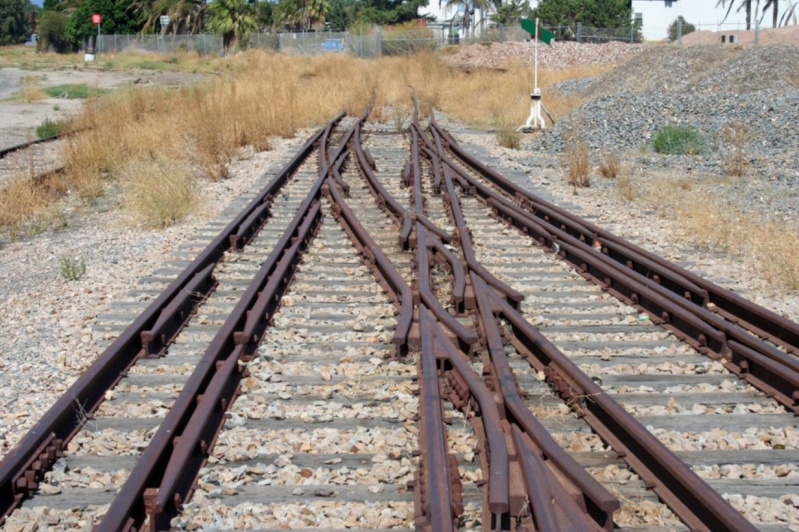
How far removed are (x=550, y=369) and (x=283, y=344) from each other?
199cm

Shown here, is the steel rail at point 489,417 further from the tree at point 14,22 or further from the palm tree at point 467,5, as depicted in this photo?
the tree at point 14,22

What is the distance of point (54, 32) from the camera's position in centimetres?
8819

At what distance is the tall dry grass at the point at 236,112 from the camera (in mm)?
15461

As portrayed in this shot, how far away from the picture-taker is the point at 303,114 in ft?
81.4

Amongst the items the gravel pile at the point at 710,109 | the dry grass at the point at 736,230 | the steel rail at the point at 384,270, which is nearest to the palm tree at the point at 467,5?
the gravel pile at the point at 710,109

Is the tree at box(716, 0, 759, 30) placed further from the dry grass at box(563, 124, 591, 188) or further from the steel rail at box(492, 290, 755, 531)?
the steel rail at box(492, 290, 755, 531)

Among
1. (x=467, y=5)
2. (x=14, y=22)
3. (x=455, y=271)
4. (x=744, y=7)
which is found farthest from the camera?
(x=14, y=22)

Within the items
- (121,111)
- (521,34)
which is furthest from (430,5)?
(121,111)

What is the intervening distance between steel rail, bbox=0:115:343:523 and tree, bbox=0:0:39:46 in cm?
13283

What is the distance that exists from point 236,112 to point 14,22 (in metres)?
122

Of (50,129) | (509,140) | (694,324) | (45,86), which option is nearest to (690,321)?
(694,324)

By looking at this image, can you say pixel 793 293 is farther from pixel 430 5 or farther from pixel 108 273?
pixel 430 5

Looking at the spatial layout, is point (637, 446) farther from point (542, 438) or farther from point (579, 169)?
point (579, 169)

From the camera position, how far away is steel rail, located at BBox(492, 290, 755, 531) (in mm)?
4148
